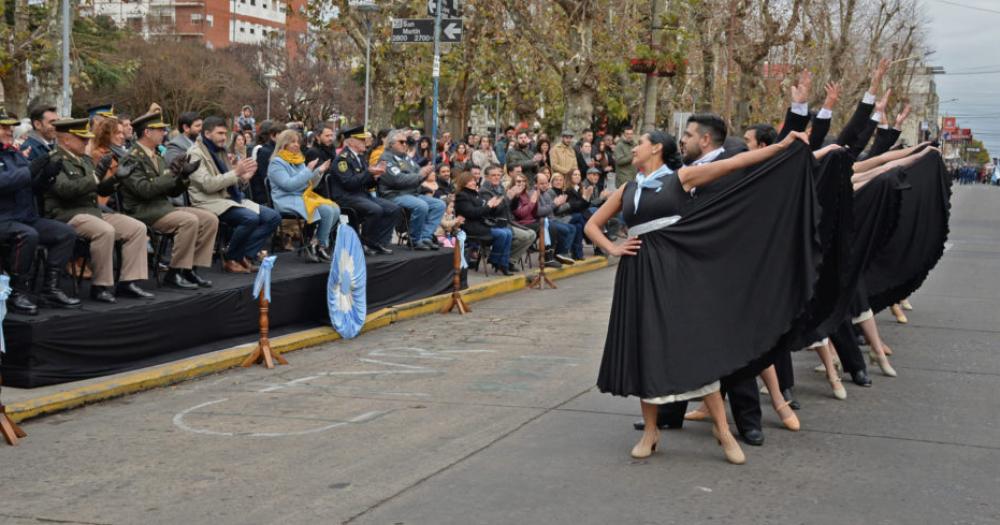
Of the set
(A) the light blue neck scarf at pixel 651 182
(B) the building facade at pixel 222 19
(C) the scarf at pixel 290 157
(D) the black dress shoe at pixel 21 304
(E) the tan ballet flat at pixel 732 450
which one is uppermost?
(B) the building facade at pixel 222 19

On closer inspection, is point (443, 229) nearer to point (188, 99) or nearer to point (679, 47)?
point (679, 47)

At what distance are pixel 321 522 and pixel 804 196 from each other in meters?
3.35

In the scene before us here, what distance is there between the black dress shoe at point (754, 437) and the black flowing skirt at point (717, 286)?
71 cm

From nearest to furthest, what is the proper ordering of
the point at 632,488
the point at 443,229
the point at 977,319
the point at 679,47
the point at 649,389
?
the point at 632,488 → the point at 649,389 → the point at 977,319 → the point at 443,229 → the point at 679,47

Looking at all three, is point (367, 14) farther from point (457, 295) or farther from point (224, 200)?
point (224, 200)

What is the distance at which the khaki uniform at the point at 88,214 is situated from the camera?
9.80 metres

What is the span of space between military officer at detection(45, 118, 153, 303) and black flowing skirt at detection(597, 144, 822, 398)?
4807 mm

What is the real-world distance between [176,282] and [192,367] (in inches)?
51.7

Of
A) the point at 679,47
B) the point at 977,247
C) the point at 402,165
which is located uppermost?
the point at 679,47

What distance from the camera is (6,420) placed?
25.0ft

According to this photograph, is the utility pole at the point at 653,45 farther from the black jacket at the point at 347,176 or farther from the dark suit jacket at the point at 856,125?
the dark suit jacket at the point at 856,125

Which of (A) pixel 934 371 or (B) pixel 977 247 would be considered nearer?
(A) pixel 934 371

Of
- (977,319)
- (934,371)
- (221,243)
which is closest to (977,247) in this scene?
(977,319)

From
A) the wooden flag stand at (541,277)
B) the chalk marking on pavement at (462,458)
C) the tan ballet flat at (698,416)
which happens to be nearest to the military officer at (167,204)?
the chalk marking on pavement at (462,458)
